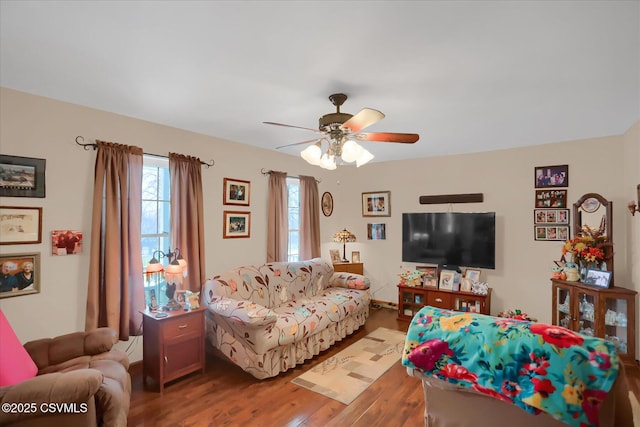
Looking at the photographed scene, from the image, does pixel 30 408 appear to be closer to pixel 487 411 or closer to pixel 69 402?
pixel 69 402

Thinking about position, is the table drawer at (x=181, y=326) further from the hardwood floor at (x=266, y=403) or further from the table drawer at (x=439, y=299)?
the table drawer at (x=439, y=299)

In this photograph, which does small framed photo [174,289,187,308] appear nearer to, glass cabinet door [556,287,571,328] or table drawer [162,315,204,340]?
table drawer [162,315,204,340]

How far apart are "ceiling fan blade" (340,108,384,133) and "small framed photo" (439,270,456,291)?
3222 mm

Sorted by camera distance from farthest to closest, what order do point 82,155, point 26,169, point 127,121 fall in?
point 127,121 → point 82,155 → point 26,169

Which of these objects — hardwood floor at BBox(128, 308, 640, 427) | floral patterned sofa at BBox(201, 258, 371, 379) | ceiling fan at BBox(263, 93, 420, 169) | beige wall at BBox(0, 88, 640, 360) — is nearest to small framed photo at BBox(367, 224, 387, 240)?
beige wall at BBox(0, 88, 640, 360)

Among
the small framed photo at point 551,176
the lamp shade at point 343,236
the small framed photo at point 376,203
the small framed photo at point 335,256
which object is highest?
the small framed photo at point 551,176

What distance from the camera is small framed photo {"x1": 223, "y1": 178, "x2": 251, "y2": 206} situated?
401cm

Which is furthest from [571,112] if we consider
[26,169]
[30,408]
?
[26,169]

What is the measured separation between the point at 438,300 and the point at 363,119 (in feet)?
11.2

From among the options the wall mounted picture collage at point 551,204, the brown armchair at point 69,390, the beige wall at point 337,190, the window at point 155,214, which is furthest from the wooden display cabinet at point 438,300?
the brown armchair at point 69,390

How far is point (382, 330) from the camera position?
4395mm

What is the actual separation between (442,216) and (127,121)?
418cm

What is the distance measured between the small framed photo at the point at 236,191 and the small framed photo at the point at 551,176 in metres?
3.83

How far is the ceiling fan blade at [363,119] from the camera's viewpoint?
201cm
